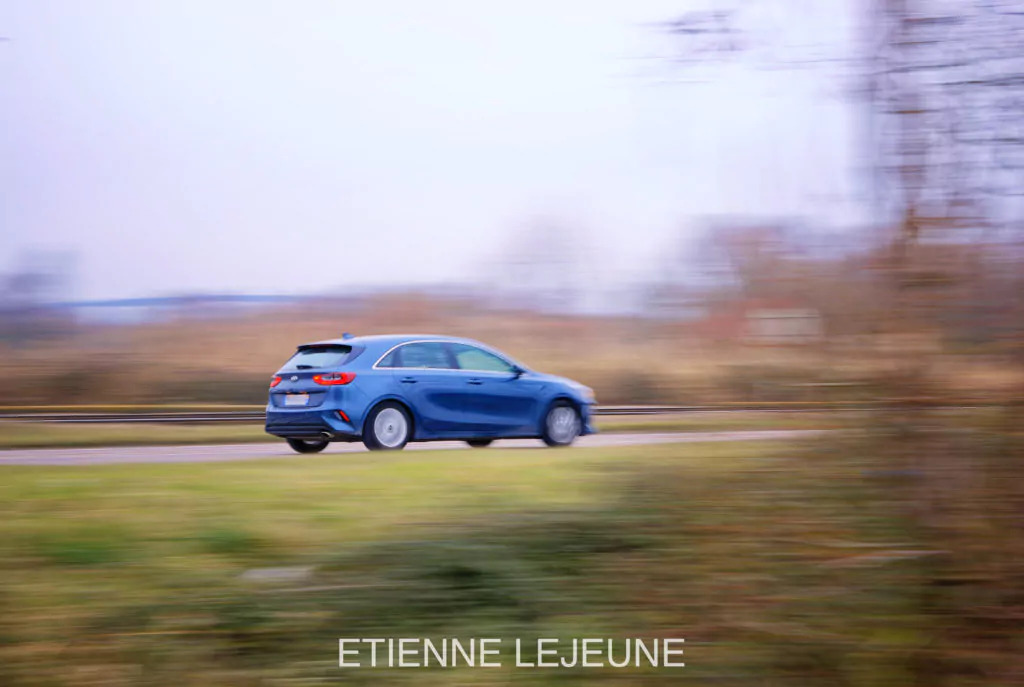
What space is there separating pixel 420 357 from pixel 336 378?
3.95 feet

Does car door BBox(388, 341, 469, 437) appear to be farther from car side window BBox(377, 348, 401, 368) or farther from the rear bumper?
the rear bumper

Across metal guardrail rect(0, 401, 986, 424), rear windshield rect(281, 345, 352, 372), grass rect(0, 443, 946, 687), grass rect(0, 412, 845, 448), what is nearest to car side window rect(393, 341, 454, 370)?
rear windshield rect(281, 345, 352, 372)

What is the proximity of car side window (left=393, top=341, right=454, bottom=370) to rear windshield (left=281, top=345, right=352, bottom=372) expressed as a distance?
674mm

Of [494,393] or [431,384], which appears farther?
[494,393]

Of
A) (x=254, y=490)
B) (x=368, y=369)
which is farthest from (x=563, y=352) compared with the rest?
(x=254, y=490)

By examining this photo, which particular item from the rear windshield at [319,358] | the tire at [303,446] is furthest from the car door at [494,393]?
the tire at [303,446]

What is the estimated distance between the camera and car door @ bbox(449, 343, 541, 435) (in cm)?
1349

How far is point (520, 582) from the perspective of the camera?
5.01m

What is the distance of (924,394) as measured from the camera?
4.32m

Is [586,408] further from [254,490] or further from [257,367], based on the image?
[257,367]

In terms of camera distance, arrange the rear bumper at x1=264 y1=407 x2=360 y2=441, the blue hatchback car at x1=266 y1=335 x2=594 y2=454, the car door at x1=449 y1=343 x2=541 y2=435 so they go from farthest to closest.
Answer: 1. the car door at x1=449 y1=343 x2=541 y2=435
2. the blue hatchback car at x1=266 y1=335 x2=594 y2=454
3. the rear bumper at x1=264 y1=407 x2=360 y2=441

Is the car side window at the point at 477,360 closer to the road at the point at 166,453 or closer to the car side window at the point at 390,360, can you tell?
the car side window at the point at 390,360

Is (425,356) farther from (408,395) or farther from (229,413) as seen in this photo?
(229,413)

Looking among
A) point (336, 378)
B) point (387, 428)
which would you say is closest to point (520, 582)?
point (336, 378)
